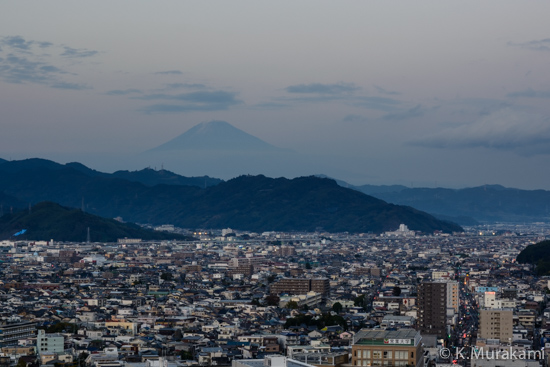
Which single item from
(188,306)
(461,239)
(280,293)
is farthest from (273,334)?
(461,239)

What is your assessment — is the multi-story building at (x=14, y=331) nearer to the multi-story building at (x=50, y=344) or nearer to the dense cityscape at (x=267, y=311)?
the dense cityscape at (x=267, y=311)

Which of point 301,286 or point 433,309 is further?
point 301,286

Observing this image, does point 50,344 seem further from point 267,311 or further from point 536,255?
point 536,255

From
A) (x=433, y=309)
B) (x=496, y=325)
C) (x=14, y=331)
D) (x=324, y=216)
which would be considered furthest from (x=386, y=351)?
(x=324, y=216)

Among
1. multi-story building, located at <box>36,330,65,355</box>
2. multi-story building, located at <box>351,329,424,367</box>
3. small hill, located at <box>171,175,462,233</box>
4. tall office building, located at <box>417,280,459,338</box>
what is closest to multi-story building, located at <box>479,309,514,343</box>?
tall office building, located at <box>417,280,459,338</box>

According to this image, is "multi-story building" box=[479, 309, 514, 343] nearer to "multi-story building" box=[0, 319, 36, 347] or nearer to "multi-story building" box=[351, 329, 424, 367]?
"multi-story building" box=[0, 319, 36, 347]
